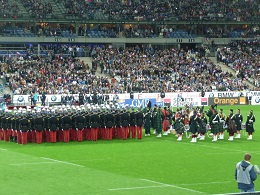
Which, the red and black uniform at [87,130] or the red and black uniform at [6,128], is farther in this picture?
the red and black uniform at [6,128]

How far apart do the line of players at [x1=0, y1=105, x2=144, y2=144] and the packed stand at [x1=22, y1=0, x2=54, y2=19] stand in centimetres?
3530

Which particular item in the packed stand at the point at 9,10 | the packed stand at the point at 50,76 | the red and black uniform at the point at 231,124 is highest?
the packed stand at the point at 9,10

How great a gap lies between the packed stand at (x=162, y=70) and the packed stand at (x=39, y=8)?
631 cm

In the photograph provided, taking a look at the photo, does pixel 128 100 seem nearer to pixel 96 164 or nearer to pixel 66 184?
pixel 96 164

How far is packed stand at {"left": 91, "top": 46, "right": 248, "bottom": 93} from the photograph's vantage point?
62.5m

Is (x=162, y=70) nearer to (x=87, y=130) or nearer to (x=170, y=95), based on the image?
(x=170, y=95)

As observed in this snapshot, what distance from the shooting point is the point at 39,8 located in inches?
2731

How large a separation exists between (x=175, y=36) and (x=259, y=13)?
11.9m

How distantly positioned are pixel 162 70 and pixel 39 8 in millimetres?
14580

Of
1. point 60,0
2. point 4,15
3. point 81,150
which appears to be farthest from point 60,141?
point 60,0

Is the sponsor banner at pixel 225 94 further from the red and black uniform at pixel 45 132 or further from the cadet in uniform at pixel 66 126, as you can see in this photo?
the red and black uniform at pixel 45 132

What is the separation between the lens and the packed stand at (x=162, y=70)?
2459 inches

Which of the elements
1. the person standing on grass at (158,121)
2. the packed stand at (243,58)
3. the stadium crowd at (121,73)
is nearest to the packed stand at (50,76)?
the stadium crowd at (121,73)

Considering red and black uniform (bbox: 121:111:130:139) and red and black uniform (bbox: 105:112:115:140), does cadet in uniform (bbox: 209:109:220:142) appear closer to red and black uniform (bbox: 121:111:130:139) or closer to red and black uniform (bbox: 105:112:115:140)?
red and black uniform (bbox: 121:111:130:139)
